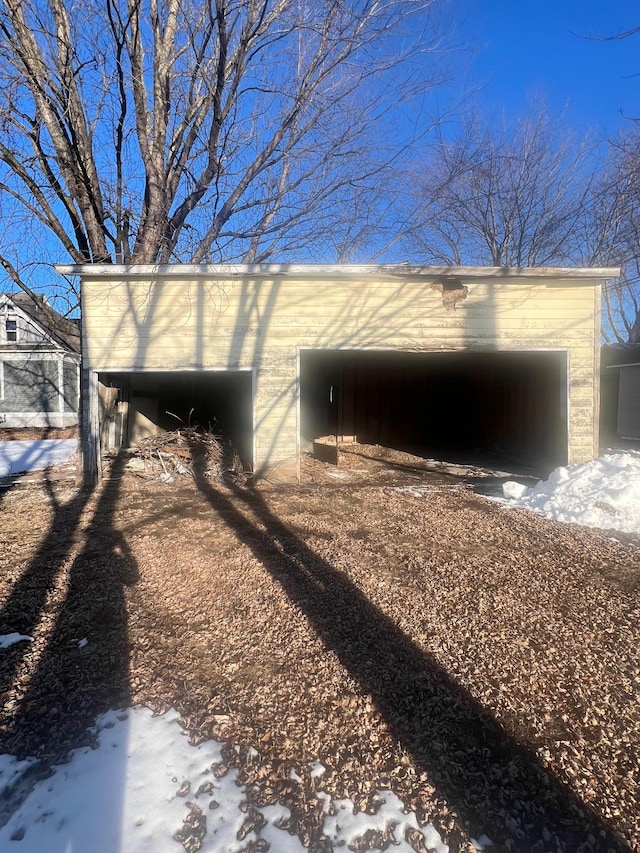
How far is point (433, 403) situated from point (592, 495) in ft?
27.4

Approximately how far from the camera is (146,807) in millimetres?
1775

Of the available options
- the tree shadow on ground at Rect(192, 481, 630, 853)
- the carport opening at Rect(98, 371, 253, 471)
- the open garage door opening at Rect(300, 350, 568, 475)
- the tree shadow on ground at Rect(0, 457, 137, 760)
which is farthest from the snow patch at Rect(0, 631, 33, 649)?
the open garage door opening at Rect(300, 350, 568, 475)

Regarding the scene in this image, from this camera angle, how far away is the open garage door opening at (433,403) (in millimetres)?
10680

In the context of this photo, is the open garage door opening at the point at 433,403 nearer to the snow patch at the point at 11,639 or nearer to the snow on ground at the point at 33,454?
the snow on ground at the point at 33,454

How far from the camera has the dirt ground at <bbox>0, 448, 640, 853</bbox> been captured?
1880mm

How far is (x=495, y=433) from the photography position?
1240cm

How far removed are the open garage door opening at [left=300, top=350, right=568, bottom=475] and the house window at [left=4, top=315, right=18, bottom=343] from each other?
11983 mm

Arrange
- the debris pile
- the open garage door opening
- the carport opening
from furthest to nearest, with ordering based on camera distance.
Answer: the open garage door opening
the carport opening
the debris pile

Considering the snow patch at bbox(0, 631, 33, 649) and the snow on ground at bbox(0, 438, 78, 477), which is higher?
the snow on ground at bbox(0, 438, 78, 477)

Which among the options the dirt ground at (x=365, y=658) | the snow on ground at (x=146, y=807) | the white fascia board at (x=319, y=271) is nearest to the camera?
the snow on ground at (x=146, y=807)

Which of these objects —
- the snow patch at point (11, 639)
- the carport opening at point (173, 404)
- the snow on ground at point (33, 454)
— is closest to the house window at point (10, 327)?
the snow on ground at point (33, 454)

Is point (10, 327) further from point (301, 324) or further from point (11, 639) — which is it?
point (11, 639)

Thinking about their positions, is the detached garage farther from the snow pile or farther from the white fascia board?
the snow pile

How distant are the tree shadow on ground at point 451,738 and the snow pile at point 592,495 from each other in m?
3.75
